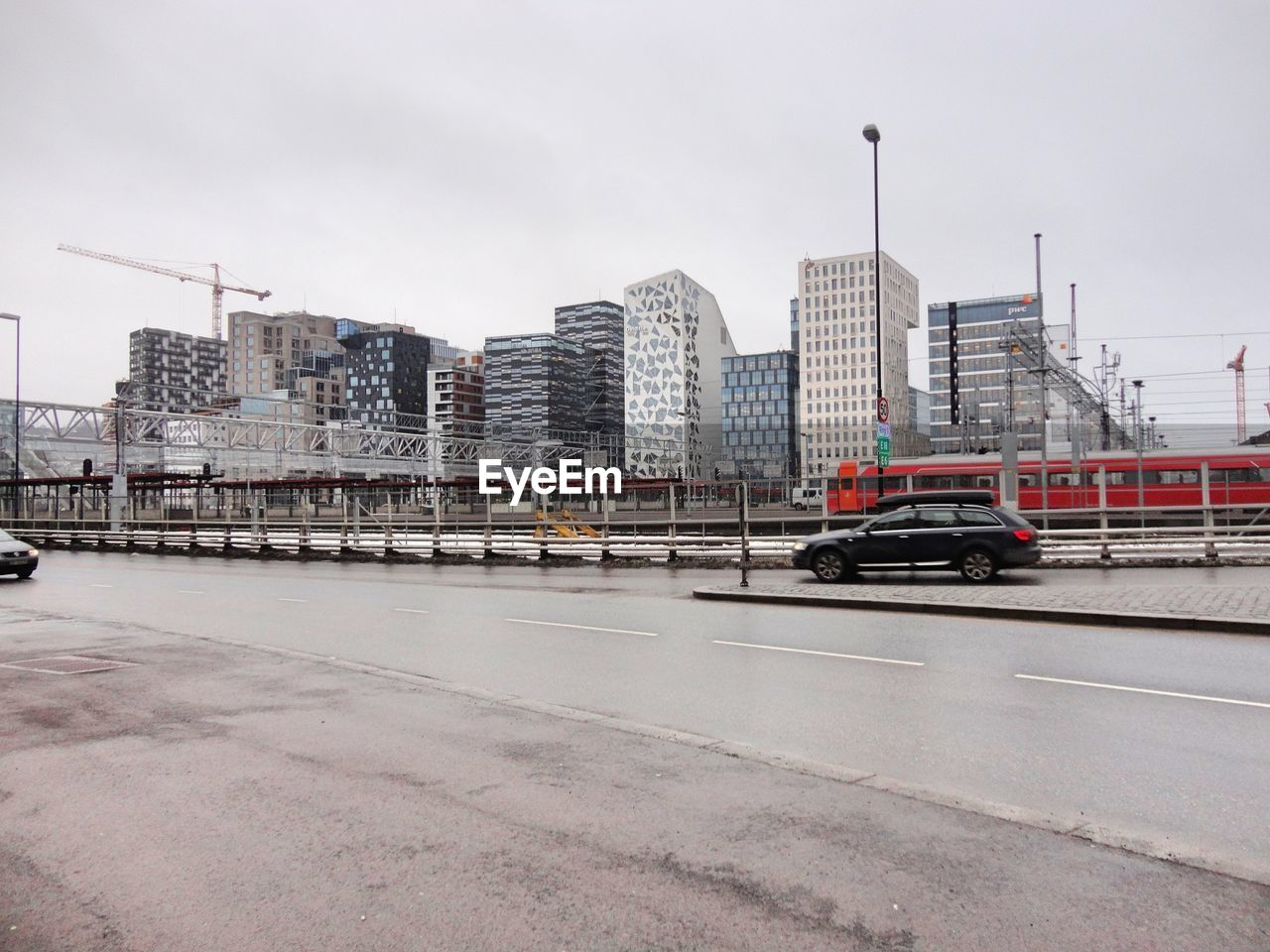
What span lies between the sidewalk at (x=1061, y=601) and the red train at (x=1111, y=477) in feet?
64.0

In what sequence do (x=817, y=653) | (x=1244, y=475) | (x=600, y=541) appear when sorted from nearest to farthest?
(x=817, y=653) < (x=600, y=541) < (x=1244, y=475)

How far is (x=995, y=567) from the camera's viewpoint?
54.4 ft

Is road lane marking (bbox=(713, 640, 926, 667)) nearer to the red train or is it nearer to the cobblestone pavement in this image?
the cobblestone pavement

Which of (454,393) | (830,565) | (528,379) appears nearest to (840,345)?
(528,379)

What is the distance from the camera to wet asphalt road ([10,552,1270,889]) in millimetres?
5359

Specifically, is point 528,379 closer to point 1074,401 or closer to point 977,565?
point 1074,401

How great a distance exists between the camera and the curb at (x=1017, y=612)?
35.8 ft

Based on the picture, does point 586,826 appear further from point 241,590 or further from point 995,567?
point 241,590

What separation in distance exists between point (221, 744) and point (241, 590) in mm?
13940

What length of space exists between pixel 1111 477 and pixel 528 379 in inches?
5902

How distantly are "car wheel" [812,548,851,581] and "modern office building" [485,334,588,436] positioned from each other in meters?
160

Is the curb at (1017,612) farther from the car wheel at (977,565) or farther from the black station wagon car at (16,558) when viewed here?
the black station wagon car at (16,558)

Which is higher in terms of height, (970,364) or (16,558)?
(970,364)

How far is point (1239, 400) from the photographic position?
64.8 metres
